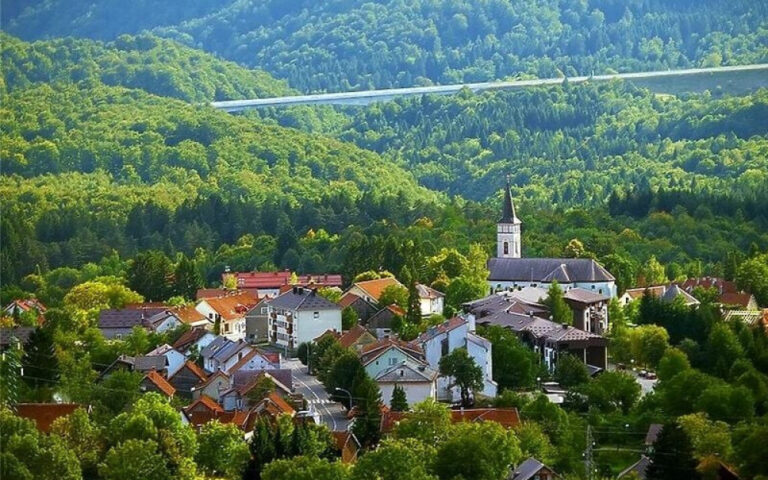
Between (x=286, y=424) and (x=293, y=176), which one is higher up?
(x=286, y=424)

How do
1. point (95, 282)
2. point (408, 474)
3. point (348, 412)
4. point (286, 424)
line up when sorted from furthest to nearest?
point (95, 282), point (348, 412), point (286, 424), point (408, 474)

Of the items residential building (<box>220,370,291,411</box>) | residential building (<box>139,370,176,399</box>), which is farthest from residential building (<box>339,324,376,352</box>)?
residential building (<box>139,370,176,399</box>)

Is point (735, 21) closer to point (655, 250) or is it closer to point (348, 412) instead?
point (655, 250)

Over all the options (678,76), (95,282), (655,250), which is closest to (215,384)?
(95,282)

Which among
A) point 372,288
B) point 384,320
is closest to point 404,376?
point 384,320

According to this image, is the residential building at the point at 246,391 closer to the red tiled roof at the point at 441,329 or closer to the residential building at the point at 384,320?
the red tiled roof at the point at 441,329

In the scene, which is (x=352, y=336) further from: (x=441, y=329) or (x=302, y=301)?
(x=441, y=329)

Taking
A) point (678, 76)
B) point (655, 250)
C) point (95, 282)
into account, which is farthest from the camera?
point (678, 76)
